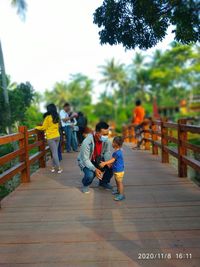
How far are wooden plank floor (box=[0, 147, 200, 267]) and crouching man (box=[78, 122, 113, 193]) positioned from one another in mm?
263

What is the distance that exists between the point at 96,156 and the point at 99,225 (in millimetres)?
2059

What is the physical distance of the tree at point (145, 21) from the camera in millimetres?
4418

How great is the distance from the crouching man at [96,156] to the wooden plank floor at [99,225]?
0.86 ft

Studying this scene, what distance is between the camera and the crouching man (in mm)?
6609

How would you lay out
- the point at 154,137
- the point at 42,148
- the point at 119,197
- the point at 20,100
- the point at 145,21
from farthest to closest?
the point at 20,100, the point at 154,137, the point at 42,148, the point at 119,197, the point at 145,21

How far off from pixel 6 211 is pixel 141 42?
2940 mm

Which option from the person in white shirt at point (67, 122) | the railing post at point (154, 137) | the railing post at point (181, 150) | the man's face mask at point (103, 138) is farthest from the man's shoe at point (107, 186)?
the person in white shirt at point (67, 122)

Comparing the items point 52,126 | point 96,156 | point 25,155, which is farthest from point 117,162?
point 52,126

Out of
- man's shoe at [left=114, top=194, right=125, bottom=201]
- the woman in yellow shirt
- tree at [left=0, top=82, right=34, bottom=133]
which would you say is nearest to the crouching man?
man's shoe at [left=114, top=194, right=125, bottom=201]

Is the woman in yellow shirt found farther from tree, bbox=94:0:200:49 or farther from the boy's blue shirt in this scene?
tree, bbox=94:0:200:49

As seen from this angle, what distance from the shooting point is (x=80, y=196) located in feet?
22.2

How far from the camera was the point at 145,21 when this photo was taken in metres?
4.90

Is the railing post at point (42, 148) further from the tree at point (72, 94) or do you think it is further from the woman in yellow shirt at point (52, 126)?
the tree at point (72, 94)

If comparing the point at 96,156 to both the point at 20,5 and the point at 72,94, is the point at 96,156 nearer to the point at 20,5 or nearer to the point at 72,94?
the point at 20,5
